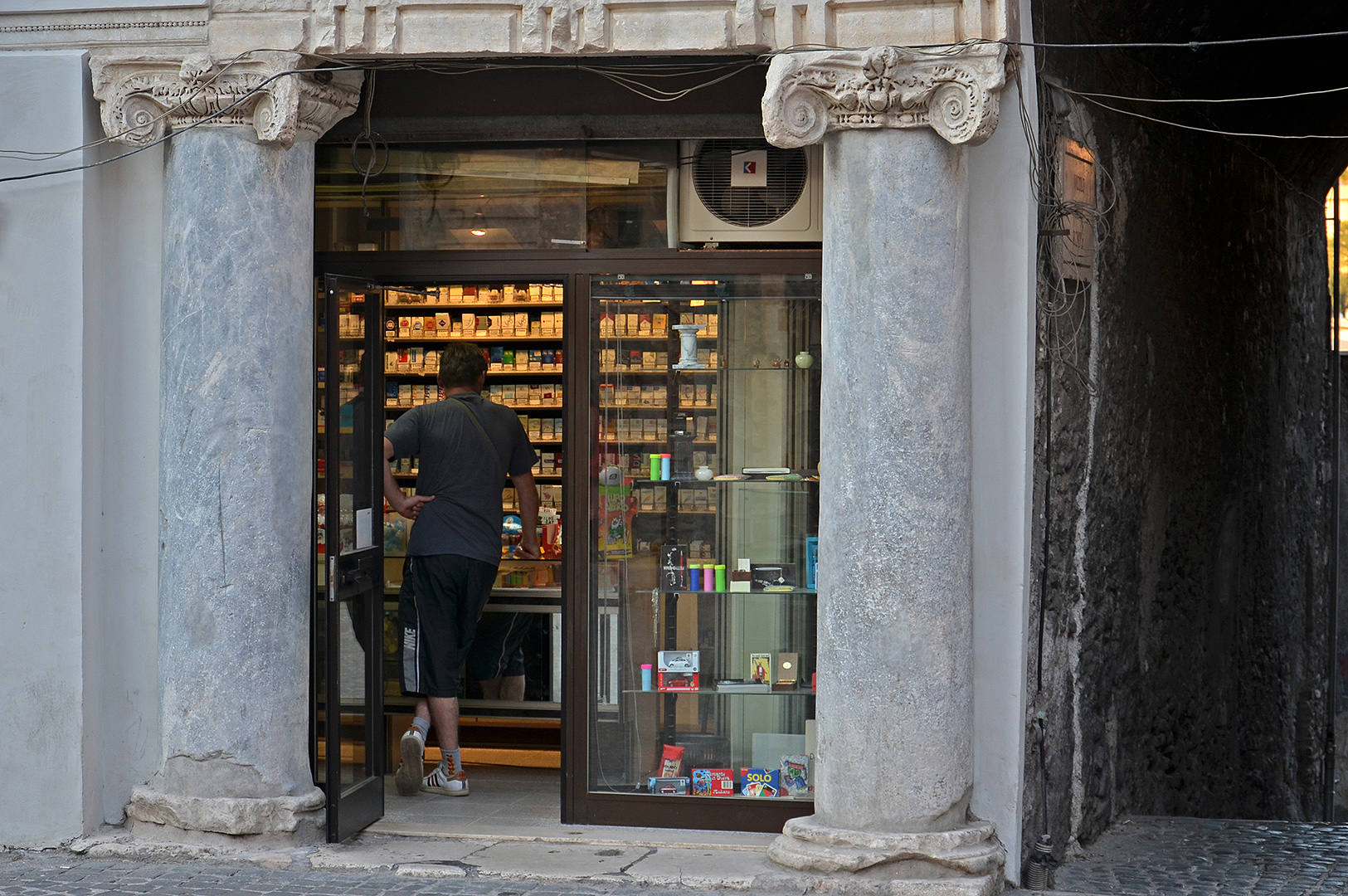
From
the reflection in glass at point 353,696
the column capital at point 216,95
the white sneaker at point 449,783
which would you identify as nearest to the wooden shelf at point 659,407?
the reflection in glass at point 353,696

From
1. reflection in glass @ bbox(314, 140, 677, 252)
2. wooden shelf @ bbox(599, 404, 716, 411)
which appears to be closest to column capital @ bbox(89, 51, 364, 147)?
reflection in glass @ bbox(314, 140, 677, 252)

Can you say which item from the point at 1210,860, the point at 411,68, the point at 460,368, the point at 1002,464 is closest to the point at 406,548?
the point at 460,368

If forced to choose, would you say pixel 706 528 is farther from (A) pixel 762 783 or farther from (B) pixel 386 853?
(B) pixel 386 853

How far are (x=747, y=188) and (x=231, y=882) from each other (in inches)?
137

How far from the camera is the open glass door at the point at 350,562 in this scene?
18.8 feet

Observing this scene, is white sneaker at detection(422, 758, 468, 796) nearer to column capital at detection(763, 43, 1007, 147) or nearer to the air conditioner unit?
the air conditioner unit

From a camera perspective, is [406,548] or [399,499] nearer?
[399,499]

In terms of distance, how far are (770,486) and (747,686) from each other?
89 centimetres

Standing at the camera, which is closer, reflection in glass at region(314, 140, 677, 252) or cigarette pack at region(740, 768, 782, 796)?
cigarette pack at region(740, 768, 782, 796)

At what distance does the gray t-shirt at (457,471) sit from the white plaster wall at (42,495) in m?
1.59

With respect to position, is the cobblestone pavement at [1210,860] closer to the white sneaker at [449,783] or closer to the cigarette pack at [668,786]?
the cigarette pack at [668,786]

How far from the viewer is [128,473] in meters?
5.88

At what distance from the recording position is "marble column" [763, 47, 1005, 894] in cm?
520

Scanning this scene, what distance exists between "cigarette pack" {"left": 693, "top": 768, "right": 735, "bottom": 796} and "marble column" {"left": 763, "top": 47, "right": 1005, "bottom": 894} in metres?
0.76
